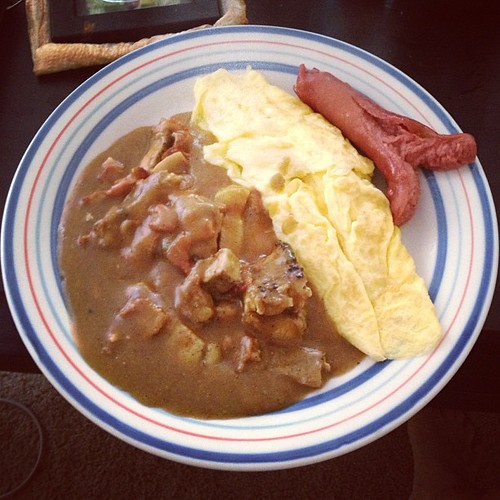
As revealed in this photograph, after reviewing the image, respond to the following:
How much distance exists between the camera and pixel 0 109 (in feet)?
8.06

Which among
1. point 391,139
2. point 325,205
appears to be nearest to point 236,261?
point 325,205

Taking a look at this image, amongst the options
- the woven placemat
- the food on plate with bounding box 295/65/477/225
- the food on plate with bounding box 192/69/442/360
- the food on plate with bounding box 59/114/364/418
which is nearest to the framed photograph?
the woven placemat

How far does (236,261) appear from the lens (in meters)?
1.95

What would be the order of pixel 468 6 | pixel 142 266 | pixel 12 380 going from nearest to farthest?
pixel 142 266, pixel 468 6, pixel 12 380

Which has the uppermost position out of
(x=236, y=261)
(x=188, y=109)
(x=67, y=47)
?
(x=67, y=47)

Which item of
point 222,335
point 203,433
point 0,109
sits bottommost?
point 203,433

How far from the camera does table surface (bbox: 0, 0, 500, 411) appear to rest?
7.93 ft

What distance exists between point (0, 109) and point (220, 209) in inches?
43.1

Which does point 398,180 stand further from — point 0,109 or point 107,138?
point 0,109

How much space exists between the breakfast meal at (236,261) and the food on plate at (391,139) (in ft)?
0.13

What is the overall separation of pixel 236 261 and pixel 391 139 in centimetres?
80

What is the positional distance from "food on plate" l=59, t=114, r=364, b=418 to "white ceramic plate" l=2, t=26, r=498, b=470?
0.06m

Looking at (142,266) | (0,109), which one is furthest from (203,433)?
(0,109)

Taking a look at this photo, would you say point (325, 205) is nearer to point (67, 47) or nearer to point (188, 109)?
point (188, 109)
